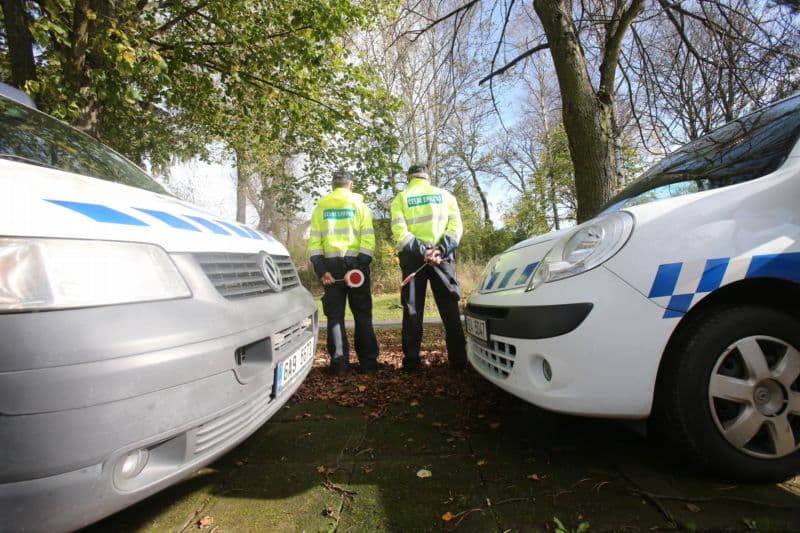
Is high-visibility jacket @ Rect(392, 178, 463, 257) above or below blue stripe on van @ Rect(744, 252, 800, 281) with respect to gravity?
above

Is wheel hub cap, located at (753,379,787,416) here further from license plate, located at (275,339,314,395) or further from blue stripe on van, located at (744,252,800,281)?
license plate, located at (275,339,314,395)

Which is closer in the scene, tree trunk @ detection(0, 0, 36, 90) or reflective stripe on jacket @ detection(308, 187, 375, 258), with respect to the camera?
reflective stripe on jacket @ detection(308, 187, 375, 258)

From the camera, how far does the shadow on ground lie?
4.84ft

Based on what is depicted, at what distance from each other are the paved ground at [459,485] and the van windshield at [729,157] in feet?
4.12

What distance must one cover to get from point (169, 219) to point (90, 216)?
0.35 metres

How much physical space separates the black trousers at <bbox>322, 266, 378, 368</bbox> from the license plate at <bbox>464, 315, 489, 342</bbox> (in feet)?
4.12

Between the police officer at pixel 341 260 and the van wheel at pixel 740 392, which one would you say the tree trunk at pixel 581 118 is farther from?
the van wheel at pixel 740 392

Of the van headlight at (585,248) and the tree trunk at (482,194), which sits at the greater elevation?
the tree trunk at (482,194)

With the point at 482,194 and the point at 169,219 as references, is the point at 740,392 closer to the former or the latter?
the point at 169,219

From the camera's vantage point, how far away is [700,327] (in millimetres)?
1573

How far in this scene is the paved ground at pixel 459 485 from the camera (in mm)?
1474

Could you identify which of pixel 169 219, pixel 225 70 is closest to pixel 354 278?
pixel 169 219

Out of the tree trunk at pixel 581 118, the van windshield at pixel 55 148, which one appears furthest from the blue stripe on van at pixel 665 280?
the tree trunk at pixel 581 118

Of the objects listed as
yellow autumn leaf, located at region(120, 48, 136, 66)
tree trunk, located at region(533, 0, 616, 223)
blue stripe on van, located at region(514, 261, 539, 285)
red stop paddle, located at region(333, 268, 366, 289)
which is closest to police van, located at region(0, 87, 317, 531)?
blue stripe on van, located at region(514, 261, 539, 285)
